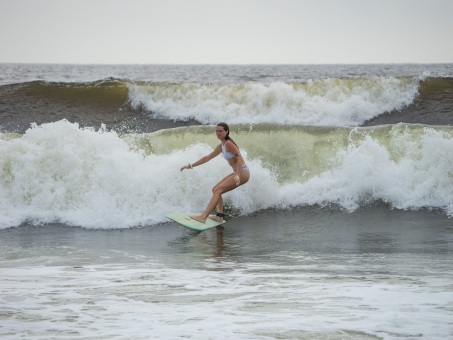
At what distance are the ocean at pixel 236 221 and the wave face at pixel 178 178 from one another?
3cm

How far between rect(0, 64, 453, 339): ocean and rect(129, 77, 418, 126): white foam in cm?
6

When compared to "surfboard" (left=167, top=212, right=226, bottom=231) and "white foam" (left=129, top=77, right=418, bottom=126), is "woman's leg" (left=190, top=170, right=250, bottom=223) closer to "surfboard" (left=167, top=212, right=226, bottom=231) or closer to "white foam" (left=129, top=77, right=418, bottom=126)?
"surfboard" (left=167, top=212, right=226, bottom=231)

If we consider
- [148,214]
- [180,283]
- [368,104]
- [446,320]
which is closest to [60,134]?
[148,214]

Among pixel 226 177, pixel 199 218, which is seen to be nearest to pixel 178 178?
pixel 226 177

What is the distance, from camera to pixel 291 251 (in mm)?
9805

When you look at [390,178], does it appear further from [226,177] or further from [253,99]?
[253,99]

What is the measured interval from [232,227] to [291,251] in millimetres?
2393

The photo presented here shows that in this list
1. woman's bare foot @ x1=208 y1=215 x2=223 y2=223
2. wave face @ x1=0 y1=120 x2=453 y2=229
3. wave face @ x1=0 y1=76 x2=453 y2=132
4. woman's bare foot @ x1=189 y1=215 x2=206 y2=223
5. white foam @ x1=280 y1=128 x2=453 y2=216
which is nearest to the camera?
woman's bare foot @ x1=189 y1=215 x2=206 y2=223

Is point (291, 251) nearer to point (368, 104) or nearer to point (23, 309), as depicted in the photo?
point (23, 309)

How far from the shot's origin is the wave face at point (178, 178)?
12.9 meters

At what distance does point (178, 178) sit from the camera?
13320 millimetres

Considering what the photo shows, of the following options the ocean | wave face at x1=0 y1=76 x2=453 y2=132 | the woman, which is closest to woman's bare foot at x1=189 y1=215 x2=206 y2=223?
the woman

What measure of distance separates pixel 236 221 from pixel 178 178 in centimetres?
145

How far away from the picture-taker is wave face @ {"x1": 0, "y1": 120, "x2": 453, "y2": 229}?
12922 mm
